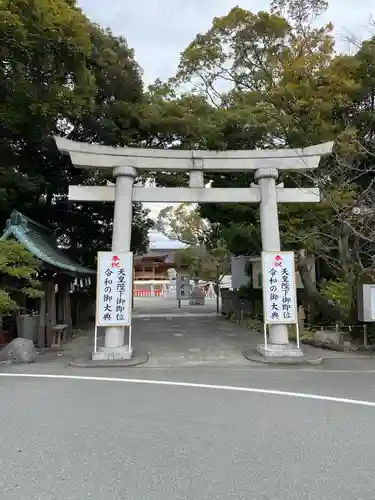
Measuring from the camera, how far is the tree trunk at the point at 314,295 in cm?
1546

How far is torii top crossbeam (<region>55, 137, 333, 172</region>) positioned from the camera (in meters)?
12.3

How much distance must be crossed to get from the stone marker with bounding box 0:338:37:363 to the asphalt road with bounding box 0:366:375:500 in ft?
10.1

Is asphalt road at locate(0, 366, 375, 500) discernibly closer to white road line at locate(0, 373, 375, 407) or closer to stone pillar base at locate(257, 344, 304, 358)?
white road line at locate(0, 373, 375, 407)

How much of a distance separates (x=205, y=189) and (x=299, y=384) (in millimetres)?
6152

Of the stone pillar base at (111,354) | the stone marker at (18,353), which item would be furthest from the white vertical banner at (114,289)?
the stone marker at (18,353)

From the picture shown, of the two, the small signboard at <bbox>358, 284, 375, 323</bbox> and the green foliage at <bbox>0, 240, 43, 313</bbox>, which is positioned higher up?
the green foliage at <bbox>0, 240, 43, 313</bbox>

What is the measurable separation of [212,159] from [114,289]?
14.8 feet

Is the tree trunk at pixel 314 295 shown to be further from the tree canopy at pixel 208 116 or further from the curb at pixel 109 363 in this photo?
the curb at pixel 109 363

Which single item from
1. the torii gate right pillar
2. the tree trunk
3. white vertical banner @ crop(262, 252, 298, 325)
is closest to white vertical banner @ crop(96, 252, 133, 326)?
white vertical banner @ crop(262, 252, 298, 325)

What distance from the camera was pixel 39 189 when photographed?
55.2 ft

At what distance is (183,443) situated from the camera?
15.9ft

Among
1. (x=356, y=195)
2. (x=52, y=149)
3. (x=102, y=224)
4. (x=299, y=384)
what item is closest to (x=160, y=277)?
(x=102, y=224)

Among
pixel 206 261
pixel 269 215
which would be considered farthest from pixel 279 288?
pixel 206 261

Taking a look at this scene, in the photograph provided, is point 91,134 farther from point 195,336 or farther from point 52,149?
point 195,336
